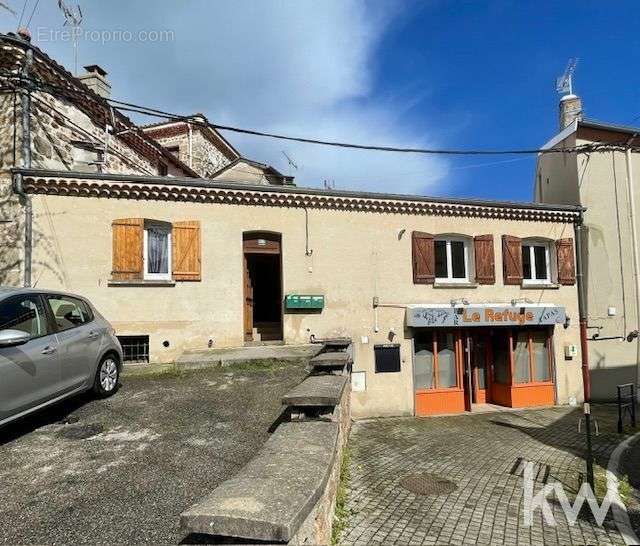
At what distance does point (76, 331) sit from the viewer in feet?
20.4

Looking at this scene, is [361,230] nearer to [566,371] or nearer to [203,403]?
[203,403]

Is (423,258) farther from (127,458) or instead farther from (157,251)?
(127,458)

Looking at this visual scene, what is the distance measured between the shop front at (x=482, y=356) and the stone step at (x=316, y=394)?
7525mm

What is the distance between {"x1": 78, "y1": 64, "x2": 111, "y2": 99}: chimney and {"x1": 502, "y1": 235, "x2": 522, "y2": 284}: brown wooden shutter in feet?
46.1

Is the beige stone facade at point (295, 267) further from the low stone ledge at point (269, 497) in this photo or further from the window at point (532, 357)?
the low stone ledge at point (269, 497)

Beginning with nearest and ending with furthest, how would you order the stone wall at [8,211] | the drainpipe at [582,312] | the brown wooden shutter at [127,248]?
the stone wall at [8,211]
the brown wooden shutter at [127,248]
the drainpipe at [582,312]

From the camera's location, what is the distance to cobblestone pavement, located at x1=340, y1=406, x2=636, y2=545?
5379mm

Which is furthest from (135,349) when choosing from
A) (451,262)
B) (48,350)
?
(451,262)

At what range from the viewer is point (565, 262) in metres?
15.4

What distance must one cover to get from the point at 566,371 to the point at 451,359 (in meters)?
4.37

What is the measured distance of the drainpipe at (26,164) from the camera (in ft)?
33.8

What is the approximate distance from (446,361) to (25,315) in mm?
12034

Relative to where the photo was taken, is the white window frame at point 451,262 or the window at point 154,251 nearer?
the window at point 154,251

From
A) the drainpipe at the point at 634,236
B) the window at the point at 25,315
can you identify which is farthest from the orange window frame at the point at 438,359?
the window at the point at 25,315
